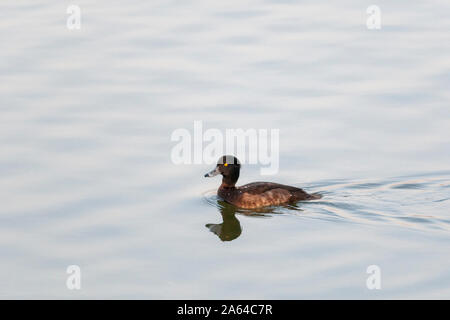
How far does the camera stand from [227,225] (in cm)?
1190

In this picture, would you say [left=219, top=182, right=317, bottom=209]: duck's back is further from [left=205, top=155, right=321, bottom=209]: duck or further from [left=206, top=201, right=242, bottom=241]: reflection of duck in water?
[left=206, top=201, right=242, bottom=241]: reflection of duck in water

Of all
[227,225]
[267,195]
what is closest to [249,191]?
[267,195]

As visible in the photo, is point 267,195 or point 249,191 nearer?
point 267,195

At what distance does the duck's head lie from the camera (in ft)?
42.2

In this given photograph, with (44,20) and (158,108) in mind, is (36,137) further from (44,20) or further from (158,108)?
(44,20)

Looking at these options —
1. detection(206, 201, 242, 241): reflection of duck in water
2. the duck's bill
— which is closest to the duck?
the duck's bill

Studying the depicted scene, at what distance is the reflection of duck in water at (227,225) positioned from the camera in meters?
11.3

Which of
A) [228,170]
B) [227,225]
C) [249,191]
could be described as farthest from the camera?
[228,170]

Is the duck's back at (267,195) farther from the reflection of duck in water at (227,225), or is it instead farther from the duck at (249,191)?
the reflection of duck in water at (227,225)

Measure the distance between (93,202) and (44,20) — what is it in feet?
27.9

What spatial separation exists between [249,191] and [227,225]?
0.90 m

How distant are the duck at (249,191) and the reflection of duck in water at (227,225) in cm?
17

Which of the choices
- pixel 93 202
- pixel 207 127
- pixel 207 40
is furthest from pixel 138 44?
pixel 93 202

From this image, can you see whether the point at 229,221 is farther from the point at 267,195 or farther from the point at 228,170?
the point at 228,170
